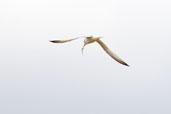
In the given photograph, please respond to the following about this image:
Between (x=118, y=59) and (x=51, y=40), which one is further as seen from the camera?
(x=118, y=59)

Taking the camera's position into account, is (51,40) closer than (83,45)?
Yes

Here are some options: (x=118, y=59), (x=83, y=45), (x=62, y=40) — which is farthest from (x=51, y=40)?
(x=118, y=59)

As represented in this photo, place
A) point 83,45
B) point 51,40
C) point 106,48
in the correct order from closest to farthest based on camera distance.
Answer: point 51,40 → point 83,45 → point 106,48

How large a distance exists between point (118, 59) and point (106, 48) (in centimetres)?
139

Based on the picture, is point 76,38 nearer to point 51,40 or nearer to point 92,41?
point 51,40

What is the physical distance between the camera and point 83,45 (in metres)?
11.8

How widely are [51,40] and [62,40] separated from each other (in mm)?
323

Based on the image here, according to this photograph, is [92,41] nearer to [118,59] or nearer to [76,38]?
[118,59]

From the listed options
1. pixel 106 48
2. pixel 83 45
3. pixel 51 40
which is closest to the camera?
pixel 51 40

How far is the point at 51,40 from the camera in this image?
10297mm

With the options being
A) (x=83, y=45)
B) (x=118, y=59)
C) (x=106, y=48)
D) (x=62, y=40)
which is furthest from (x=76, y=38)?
(x=106, y=48)

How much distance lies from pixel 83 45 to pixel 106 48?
1.86 meters

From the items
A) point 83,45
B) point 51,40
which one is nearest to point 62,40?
point 51,40

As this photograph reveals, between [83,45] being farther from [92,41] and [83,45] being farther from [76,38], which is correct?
[76,38]
